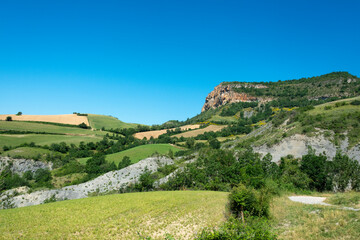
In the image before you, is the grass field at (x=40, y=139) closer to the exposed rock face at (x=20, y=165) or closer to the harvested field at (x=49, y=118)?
the exposed rock face at (x=20, y=165)

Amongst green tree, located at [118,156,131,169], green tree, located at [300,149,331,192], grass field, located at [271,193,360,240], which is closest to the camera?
grass field, located at [271,193,360,240]

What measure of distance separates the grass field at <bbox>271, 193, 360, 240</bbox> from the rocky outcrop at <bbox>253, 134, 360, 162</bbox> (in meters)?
40.4

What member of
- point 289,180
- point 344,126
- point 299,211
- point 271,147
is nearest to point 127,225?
point 299,211

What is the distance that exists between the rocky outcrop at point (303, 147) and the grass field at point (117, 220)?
39269 millimetres

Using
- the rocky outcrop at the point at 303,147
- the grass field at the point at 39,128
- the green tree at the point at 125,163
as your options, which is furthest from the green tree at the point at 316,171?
the grass field at the point at 39,128

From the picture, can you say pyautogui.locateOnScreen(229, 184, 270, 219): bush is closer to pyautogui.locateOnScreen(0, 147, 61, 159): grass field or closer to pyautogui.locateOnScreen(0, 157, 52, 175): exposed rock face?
pyautogui.locateOnScreen(0, 157, 52, 175): exposed rock face

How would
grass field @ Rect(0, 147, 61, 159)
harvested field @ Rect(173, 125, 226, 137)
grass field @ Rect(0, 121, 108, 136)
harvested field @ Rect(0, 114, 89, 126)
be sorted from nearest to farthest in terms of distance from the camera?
grass field @ Rect(0, 147, 61, 159) → grass field @ Rect(0, 121, 108, 136) → harvested field @ Rect(173, 125, 226, 137) → harvested field @ Rect(0, 114, 89, 126)

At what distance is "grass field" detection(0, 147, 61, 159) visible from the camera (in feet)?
296

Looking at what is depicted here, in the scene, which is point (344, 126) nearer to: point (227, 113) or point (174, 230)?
point (174, 230)

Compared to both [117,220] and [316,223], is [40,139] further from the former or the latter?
[316,223]

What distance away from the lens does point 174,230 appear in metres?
21.9

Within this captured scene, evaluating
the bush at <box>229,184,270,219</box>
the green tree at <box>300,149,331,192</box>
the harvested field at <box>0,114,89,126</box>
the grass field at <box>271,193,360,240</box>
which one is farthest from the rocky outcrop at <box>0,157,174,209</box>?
the harvested field at <box>0,114,89,126</box>

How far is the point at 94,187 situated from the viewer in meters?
64.1

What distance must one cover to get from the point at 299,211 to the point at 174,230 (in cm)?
1394
